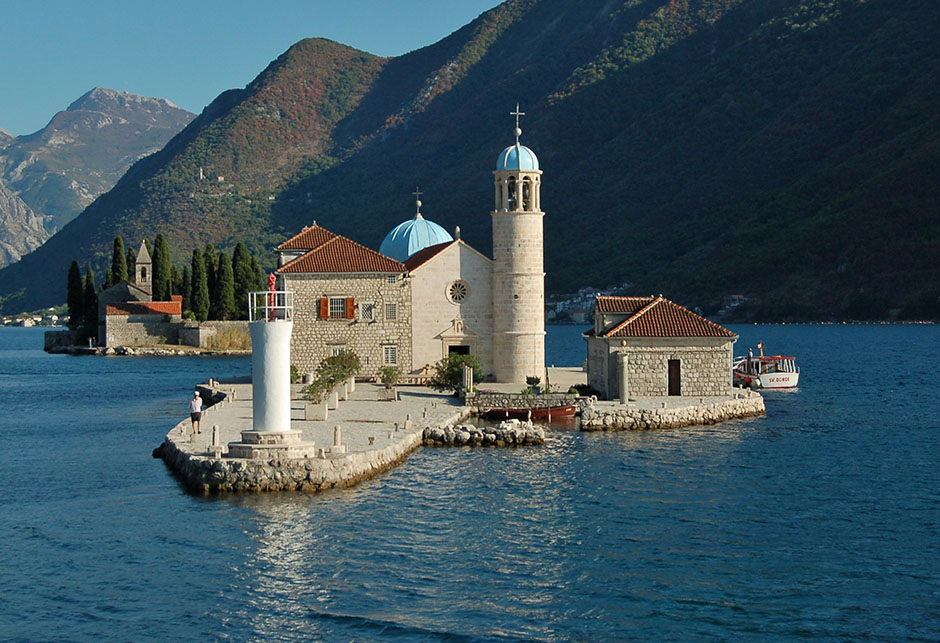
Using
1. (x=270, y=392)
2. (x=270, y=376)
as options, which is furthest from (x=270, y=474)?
(x=270, y=376)

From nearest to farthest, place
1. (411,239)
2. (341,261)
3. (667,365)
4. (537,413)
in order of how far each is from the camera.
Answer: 1. (537,413)
2. (667,365)
3. (341,261)
4. (411,239)

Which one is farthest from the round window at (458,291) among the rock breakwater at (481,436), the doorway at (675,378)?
the rock breakwater at (481,436)

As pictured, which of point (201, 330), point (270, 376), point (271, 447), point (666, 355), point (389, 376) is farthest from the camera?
point (201, 330)

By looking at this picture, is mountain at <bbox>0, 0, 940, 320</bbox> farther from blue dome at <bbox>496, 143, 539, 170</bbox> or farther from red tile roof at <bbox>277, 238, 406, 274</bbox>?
red tile roof at <bbox>277, 238, 406, 274</bbox>

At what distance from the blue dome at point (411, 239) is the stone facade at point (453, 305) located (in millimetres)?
9202

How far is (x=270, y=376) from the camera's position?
28656 millimetres

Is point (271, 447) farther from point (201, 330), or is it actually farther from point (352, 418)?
point (201, 330)

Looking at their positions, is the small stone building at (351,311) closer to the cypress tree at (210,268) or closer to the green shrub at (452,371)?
the green shrub at (452,371)

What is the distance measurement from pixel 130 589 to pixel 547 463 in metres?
15.0

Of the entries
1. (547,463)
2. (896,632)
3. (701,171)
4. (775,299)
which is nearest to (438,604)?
(896,632)

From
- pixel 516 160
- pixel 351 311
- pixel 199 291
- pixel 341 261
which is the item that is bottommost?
pixel 351 311

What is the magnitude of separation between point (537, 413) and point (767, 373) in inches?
874

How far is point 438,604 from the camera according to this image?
19.2 meters

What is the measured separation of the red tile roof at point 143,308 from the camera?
9669 cm
